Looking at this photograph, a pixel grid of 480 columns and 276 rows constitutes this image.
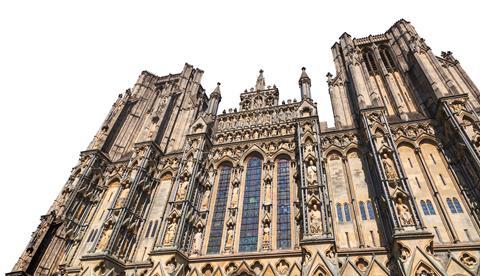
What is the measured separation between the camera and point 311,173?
19062 mm

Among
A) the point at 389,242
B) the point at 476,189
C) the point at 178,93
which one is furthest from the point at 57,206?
the point at 476,189

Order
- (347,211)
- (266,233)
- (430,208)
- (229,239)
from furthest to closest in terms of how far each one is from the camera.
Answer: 1. (229,239)
2. (266,233)
3. (347,211)
4. (430,208)

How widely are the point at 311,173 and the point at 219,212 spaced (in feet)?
25.0

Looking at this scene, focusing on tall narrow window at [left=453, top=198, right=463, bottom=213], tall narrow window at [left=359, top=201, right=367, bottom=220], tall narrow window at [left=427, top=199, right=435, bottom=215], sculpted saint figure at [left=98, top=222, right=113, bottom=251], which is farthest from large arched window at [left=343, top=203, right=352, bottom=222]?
sculpted saint figure at [left=98, top=222, right=113, bottom=251]

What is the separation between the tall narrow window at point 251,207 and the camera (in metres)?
19.0

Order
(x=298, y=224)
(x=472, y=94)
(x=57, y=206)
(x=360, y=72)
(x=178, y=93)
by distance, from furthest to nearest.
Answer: (x=178, y=93) → (x=360, y=72) → (x=57, y=206) → (x=472, y=94) → (x=298, y=224)

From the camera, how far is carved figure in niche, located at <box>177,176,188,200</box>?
2064 cm

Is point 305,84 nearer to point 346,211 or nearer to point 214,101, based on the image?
point 214,101

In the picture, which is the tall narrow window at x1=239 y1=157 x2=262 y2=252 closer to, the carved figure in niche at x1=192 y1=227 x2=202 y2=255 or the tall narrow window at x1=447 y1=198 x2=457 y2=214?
the carved figure in niche at x1=192 y1=227 x2=202 y2=255

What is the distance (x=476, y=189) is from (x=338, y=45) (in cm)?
2041

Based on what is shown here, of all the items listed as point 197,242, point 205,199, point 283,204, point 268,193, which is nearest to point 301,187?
point 283,204

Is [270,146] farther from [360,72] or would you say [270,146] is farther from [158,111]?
[158,111]

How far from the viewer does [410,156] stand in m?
19.7

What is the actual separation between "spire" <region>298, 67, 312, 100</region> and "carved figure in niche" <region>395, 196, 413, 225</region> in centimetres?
1227
